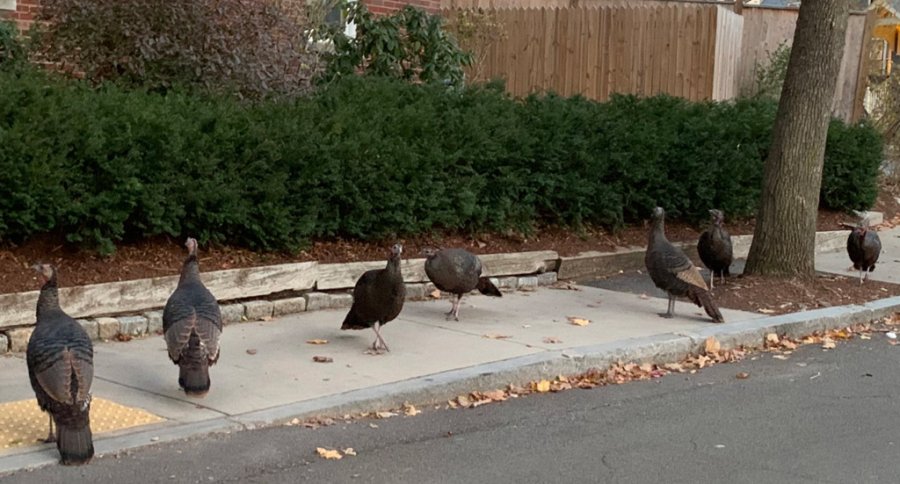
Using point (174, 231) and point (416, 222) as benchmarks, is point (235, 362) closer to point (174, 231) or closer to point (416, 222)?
point (174, 231)

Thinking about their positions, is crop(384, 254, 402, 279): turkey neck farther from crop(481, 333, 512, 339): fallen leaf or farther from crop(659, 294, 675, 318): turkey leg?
crop(659, 294, 675, 318): turkey leg

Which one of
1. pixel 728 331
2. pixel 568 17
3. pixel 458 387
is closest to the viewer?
pixel 458 387

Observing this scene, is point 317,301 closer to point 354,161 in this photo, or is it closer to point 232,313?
point 232,313

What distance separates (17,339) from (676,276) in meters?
5.43

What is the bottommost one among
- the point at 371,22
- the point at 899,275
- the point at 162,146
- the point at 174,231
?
the point at 899,275

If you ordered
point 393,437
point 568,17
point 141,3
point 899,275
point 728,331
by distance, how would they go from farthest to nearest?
point 568,17
point 899,275
point 141,3
point 728,331
point 393,437

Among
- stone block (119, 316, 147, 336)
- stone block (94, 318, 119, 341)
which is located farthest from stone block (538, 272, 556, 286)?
stone block (94, 318, 119, 341)

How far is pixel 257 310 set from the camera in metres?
10.1

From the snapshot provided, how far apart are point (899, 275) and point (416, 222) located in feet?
19.7

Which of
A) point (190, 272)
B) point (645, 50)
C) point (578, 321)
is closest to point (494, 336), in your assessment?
point (578, 321)

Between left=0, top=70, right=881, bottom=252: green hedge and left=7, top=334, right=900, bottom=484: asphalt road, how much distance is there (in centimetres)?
316

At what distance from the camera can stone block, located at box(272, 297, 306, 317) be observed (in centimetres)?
1028

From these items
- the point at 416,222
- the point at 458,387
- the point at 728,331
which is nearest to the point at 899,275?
the point at 728,331

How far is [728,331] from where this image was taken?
34.1ft
